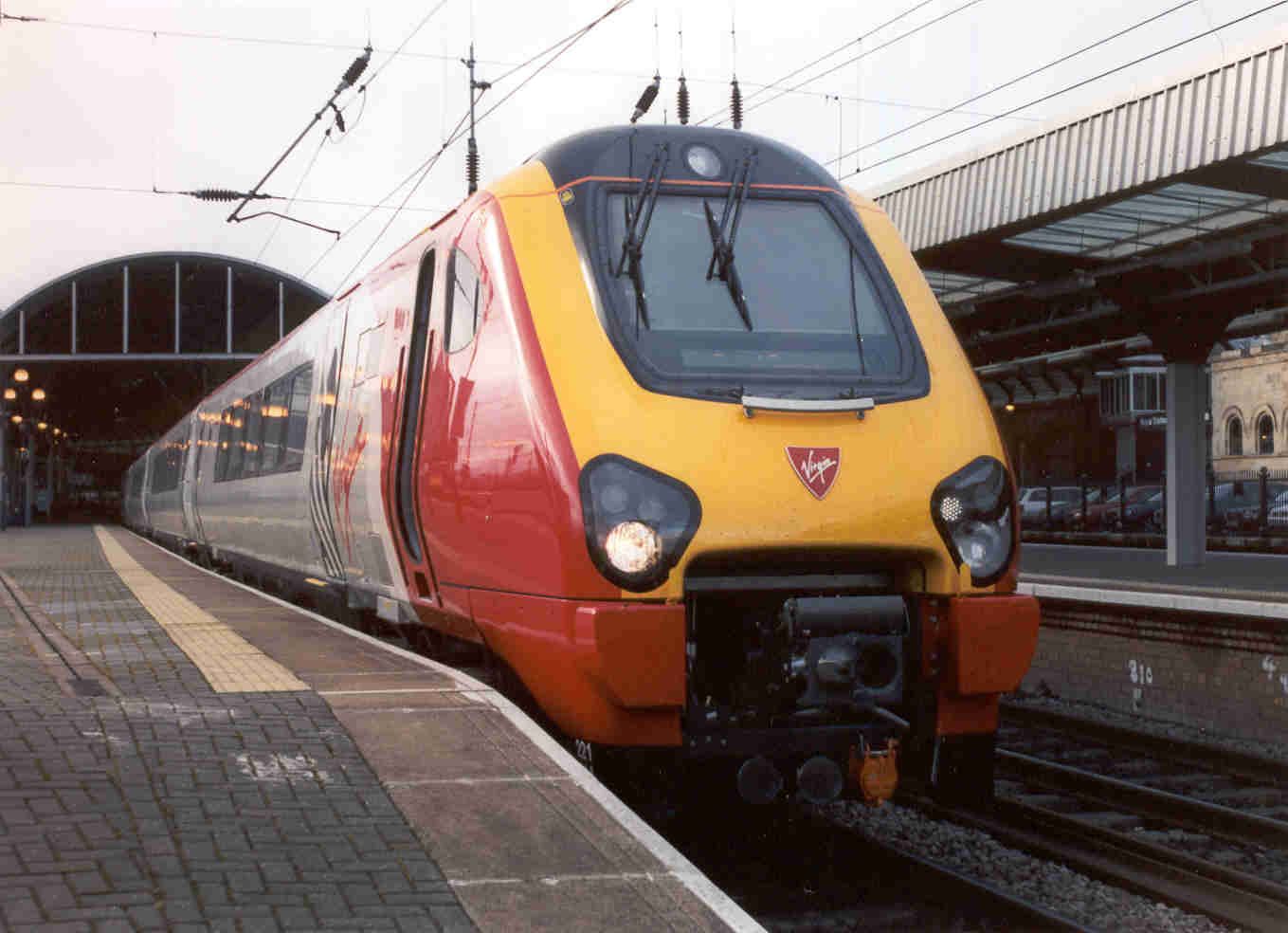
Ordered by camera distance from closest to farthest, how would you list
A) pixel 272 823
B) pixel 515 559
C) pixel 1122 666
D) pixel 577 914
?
1. pixel 577 914
2. pixel 272 823
3. pixel 515 559
4. pixel 1122 666

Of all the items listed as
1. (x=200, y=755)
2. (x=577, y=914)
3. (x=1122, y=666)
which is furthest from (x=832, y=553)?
(x=1122, y=666)

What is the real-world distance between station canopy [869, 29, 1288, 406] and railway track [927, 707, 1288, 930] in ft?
19.2

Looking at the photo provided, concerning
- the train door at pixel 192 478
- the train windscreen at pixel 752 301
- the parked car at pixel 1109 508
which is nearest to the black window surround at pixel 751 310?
the train windscreen at pixel 752 301

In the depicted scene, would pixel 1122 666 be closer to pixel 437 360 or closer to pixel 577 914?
pixel 437 360

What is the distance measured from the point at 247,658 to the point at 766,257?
3813 mm

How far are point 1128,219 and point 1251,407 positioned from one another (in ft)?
117

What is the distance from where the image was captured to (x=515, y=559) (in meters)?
5.98

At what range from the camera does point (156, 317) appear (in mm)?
50062

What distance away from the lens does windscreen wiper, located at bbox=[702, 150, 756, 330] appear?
21.1ft

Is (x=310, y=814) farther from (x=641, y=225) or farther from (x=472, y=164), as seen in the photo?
(x=472, y=164)

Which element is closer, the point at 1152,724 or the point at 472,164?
the point at 1152,724

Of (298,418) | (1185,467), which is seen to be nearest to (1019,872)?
(298,418)

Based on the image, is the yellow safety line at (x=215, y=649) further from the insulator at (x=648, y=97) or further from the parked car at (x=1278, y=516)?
the parked car at (x=1278, y=516)

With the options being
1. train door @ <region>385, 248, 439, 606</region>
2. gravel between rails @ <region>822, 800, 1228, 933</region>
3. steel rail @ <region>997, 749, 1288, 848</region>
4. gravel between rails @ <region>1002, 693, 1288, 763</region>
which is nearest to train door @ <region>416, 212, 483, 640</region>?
train door @ <region>385, 248, 439, 606</region>
